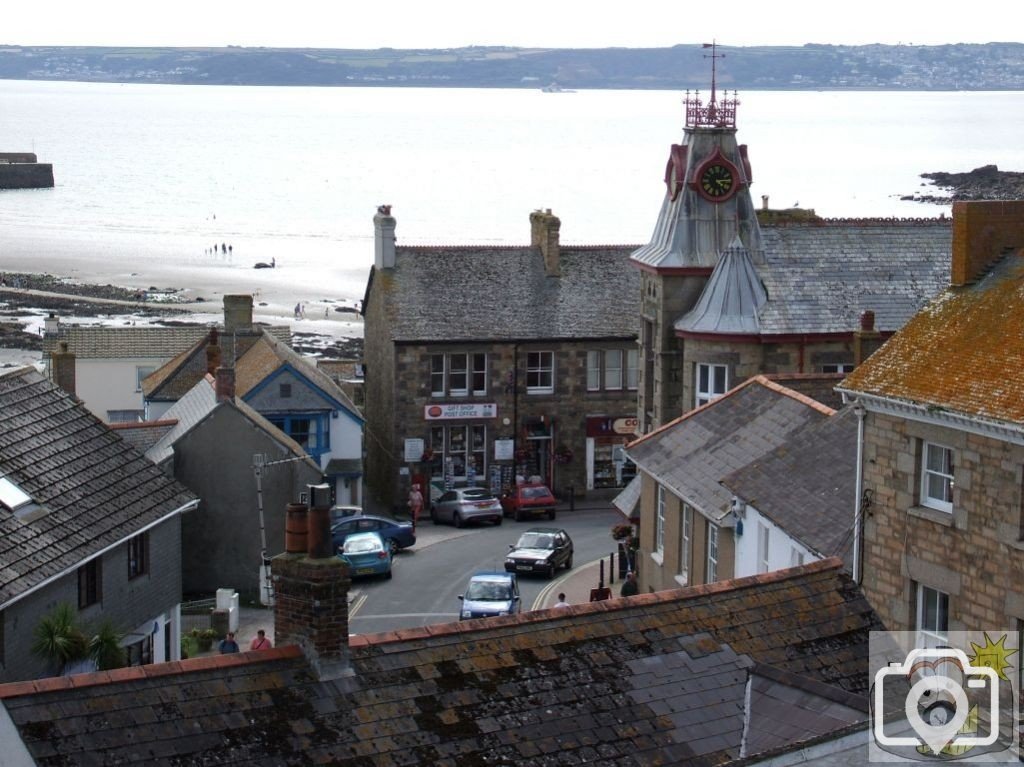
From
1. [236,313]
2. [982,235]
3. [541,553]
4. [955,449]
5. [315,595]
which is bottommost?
[541,553]

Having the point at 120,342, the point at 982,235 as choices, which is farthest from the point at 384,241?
the point at 982,235

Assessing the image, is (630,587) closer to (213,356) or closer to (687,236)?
(687,236)

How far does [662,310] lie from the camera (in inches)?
1874

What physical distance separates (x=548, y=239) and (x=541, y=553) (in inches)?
603

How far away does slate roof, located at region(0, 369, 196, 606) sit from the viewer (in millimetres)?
26312

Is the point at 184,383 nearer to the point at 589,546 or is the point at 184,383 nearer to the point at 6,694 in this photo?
the point at 589,546

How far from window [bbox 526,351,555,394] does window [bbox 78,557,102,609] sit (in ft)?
89.1

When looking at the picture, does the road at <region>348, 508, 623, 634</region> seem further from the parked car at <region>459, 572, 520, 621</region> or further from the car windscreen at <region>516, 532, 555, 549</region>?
the parked car at <region>459, 572, 520, 621</region>

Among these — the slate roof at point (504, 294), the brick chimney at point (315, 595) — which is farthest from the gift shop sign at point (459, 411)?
the brick chimney at point (315, 595)

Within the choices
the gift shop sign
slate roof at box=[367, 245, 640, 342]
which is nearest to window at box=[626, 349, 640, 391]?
slate roof at box=[367, 245, 640, 342]

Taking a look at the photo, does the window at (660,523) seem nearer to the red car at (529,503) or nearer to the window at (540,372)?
the red car at (529,503)

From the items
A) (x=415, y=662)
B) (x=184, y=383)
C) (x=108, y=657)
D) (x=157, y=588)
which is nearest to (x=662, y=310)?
(x=184, y=383)

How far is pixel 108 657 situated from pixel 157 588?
408 cm

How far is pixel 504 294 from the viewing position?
55.6 m
